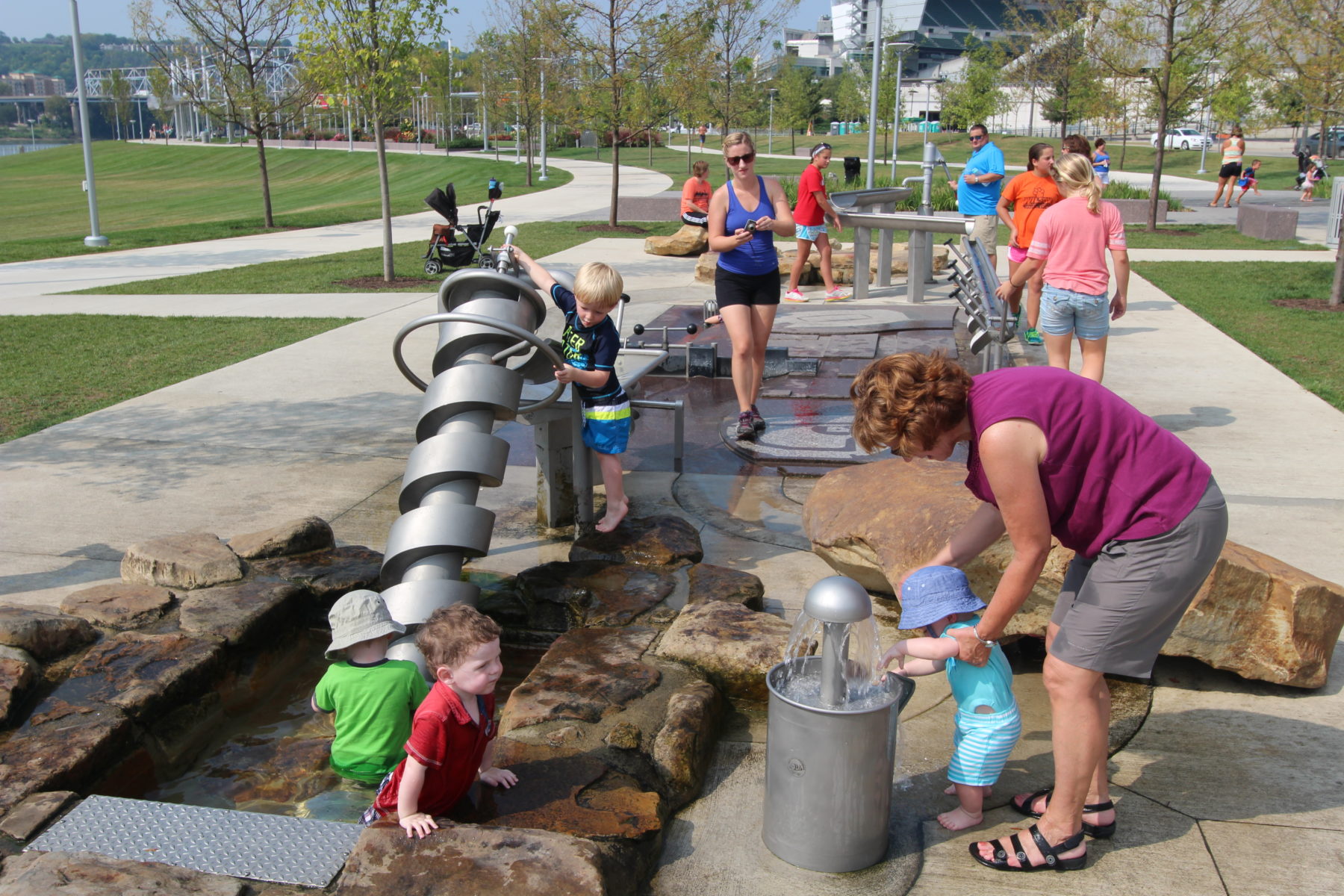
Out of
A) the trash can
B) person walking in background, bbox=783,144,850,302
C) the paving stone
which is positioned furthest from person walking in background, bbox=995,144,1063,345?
the trash can

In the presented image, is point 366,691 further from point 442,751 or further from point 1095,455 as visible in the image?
point 1095,455

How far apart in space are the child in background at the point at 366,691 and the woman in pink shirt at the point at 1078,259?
15.3ft

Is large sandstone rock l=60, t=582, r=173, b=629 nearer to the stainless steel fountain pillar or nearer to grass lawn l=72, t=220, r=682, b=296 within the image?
the stainless steel fountain pillar

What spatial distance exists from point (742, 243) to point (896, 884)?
414cm

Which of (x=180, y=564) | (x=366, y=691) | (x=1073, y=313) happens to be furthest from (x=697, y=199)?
(x=366, y=691)

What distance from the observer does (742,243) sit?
628 centimetres

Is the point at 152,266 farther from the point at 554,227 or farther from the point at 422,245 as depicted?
the point at 554,227

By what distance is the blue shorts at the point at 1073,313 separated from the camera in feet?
21.2

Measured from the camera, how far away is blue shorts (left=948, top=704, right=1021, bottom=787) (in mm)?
3008

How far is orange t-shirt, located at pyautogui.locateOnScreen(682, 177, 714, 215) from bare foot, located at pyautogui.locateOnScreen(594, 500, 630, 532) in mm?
11763

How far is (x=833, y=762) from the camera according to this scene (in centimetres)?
279

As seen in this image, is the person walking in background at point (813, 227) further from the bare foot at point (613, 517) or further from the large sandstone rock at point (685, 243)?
the bare foot at point (613, 517)

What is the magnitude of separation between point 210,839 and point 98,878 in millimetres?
345

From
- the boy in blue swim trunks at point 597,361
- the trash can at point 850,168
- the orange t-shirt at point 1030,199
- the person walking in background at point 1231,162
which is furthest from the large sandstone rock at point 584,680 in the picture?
the person walking in background at point 1231,162
